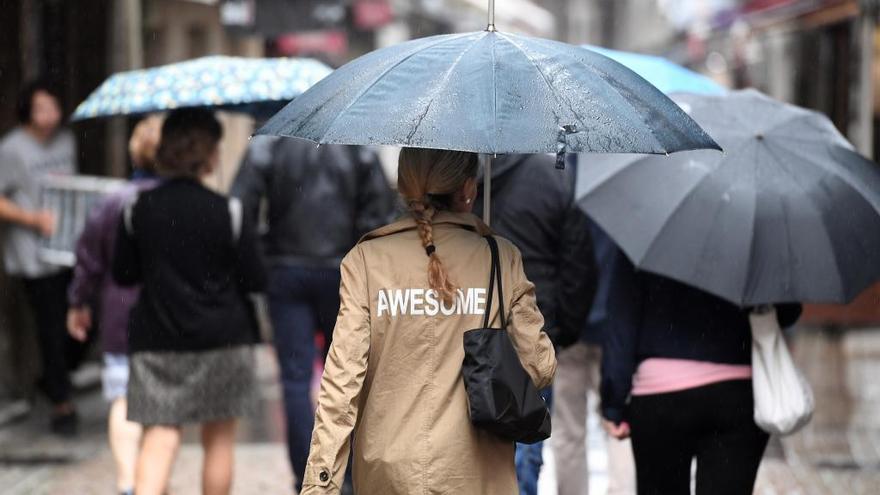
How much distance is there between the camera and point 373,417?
3.91 m

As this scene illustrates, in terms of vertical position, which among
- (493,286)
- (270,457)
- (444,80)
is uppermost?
(444,80)

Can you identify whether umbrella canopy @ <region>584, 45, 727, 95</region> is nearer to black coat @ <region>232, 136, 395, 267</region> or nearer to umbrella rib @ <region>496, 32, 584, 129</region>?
black coat @ <region>232, 136, 395, 267</region>

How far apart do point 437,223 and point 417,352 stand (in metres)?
0.36

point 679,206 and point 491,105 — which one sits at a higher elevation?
point 491,105

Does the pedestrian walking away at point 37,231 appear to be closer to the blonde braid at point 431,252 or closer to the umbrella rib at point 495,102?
the blonde braid at point 431,252

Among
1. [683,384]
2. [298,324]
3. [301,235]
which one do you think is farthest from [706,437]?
[301,235]

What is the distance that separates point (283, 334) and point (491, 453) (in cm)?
327

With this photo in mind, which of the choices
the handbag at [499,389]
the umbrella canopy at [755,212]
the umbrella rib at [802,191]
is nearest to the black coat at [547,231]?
the umbrella canopy at [755,212]

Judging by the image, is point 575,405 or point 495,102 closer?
point 495,102

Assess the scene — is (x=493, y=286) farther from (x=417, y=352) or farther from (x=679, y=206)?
(x=679, y=206)

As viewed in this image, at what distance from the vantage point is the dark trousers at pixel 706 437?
15.1 feet

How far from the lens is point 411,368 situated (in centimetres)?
389

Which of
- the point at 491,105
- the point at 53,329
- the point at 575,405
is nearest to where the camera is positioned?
the point at 491,105

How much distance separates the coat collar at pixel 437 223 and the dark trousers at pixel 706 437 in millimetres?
1031
